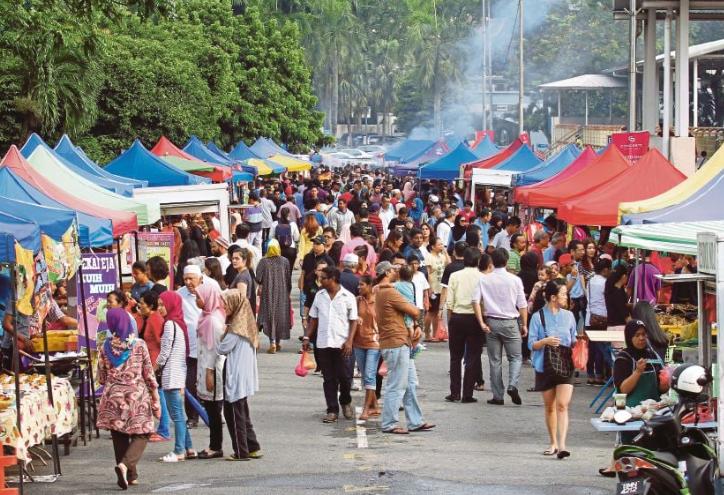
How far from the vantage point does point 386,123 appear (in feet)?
399

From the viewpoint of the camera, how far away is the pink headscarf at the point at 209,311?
11.9m

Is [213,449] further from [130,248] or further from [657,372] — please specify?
[130,248]

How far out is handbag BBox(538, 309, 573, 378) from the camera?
1173 centimetres

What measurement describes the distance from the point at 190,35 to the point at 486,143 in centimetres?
1009

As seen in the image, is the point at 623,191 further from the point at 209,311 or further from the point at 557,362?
the point at 209,311

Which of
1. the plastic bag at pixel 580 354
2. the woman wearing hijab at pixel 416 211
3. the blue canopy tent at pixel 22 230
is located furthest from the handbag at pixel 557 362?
the woman wearing hijab at pixel 416 211

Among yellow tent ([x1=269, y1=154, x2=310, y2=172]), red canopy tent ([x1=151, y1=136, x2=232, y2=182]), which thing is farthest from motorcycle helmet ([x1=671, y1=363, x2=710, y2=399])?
yellow tent ([x1=269, y1=154, x2=310, y2=172])

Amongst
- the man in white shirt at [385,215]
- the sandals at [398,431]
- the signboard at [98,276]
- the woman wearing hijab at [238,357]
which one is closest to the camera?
the woman wearing hijab at [238,357]

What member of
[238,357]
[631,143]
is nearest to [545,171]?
[631,143]

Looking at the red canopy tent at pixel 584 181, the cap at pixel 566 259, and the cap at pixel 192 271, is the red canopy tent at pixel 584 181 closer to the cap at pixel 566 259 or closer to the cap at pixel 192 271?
the cap at pixel 566 259

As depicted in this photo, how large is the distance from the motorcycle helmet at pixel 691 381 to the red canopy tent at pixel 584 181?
40.9 ft

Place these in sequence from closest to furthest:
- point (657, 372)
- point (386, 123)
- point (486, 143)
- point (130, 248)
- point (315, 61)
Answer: point (657, 372), point (130, 248), point (486, 143), point (315, 61), point (386, 123)

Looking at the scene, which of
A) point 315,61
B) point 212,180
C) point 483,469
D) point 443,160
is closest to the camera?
point 483,469

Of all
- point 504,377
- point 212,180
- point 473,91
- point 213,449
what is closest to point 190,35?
point 212,180
